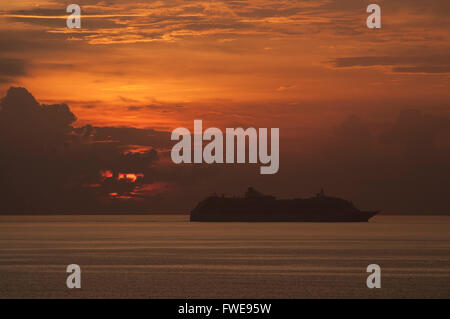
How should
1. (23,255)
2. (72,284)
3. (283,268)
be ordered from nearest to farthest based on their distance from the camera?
(72,284) < (283,268) < (23,255)

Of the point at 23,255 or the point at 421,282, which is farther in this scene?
the point at 23,255
